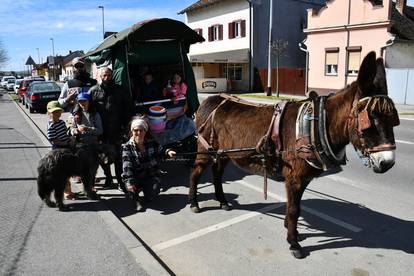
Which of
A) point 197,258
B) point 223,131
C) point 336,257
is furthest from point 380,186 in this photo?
point 197,258

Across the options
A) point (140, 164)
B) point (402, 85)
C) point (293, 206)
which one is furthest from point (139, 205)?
point (402, 85)

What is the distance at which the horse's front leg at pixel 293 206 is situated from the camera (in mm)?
3908

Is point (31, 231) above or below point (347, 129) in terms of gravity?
below

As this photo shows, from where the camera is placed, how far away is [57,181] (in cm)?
527

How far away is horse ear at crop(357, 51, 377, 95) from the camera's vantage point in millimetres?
3072

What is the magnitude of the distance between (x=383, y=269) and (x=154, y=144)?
11.5 feet

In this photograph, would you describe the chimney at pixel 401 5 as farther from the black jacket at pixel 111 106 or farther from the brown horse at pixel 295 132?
the brown horse at pixel 295 132

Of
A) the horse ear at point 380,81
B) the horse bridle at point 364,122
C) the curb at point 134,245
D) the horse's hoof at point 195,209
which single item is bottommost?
the horse's hoof at point 195,209

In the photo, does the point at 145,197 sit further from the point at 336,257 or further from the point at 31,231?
the point at 336,257

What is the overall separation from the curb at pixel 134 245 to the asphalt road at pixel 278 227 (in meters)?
0.22

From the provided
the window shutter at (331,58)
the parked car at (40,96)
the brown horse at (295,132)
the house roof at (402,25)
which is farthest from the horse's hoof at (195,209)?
the window shutter at (331,58)

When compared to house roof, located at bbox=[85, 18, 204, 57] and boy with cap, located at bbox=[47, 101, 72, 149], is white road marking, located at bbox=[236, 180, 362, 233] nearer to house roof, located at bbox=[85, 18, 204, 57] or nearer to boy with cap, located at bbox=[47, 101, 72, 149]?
boy with cap, located at bbox=[47, 101, 72, 149]

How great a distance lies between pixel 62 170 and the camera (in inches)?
211

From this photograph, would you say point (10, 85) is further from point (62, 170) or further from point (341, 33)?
point (62, 170)
